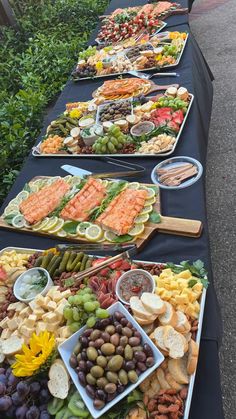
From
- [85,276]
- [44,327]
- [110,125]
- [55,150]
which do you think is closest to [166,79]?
[110,125]

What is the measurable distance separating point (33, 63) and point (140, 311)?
5.29m

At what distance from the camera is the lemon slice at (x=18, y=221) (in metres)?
2.65

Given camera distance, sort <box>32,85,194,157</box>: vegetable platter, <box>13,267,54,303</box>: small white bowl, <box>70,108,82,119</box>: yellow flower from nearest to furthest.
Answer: <box>13,267,54,303</box>: small white bowl
<box>32,85,194,157</box>: vegetable platter
<box>70,108,82,119</box>: yellow flower

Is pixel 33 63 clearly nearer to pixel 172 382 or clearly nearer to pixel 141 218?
pixel 141 218

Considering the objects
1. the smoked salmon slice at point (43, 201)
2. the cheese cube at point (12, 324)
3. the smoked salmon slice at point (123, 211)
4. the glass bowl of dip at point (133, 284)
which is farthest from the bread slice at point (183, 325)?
the smoked salmon slice at point (43, 201)

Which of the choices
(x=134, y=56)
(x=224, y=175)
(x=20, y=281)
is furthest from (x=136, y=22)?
(x=20, y=281)

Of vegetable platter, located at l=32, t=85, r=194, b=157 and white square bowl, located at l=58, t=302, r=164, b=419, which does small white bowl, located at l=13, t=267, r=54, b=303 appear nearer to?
white square bowl, located at l=58, t=302, r=164, b=419

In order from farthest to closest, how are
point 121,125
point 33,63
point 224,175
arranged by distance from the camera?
point 33,63, point 224,175, point 121,125

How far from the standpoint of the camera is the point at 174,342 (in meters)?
1.64

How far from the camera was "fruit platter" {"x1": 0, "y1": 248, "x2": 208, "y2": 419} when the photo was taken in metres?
1.56

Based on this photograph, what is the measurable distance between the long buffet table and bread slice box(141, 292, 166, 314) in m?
0.26

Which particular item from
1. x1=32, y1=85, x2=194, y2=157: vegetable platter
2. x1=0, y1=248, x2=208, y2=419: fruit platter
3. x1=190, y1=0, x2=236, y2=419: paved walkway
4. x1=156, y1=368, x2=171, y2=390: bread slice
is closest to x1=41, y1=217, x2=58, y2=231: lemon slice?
x1=0, y1=248, x2=208, y2=419: fruit platter

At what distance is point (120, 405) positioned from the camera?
1.57 m

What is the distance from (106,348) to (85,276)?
0.57 metres
